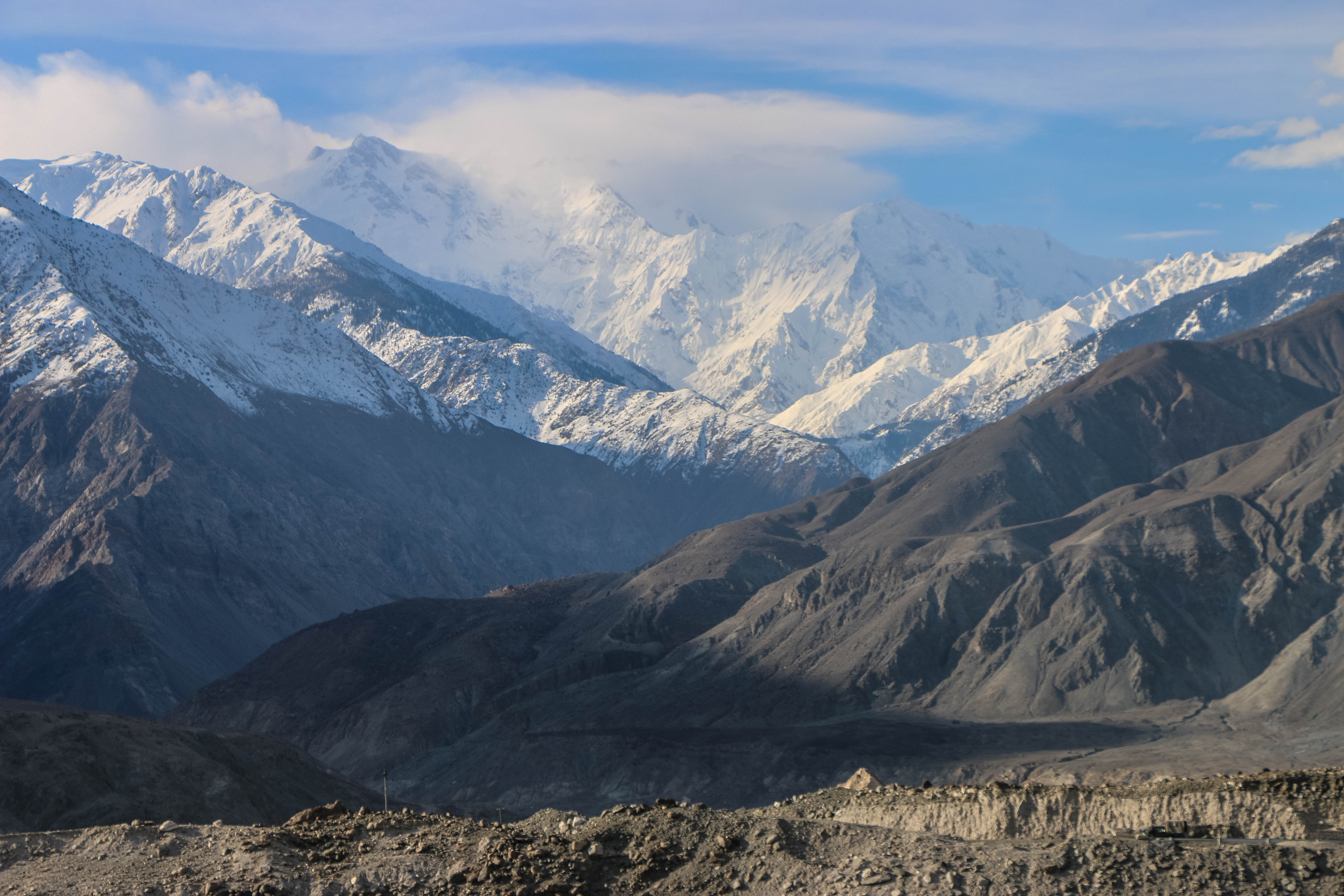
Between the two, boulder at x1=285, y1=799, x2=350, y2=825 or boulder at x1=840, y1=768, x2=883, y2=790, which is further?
boulder at x1=840, y1=768, x2=883, y2=790

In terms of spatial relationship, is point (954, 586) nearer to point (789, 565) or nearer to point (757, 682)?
point (757, 682)

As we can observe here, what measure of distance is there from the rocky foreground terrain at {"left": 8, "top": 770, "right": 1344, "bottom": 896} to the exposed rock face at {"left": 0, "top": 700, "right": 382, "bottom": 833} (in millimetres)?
37277

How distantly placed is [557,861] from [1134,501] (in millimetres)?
143799

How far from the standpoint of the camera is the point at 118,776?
67.5 metres

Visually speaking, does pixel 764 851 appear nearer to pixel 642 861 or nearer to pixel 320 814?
pixel 642 861

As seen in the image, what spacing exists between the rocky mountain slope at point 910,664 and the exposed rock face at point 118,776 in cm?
4129

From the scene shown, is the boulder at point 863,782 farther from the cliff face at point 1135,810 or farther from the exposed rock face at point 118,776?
the exposed rock face at point 118,776

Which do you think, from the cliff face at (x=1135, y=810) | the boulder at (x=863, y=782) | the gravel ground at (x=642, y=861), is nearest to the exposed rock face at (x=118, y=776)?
the boulder at (x=863, y=782)

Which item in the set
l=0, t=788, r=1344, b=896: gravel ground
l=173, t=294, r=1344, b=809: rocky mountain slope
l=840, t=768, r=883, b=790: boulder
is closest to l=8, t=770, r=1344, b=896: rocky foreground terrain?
l=0, t=788, r=1344, b=896: gravel ground

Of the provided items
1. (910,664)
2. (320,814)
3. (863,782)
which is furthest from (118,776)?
(910,664)

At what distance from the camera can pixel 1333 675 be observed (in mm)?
113875

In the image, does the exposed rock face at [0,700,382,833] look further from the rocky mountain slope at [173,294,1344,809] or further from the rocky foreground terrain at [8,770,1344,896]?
the rocky mountain slope at [173,294,1344,809]

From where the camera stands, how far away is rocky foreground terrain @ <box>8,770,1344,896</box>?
25.0 metres

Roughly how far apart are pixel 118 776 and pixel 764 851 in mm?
50363
